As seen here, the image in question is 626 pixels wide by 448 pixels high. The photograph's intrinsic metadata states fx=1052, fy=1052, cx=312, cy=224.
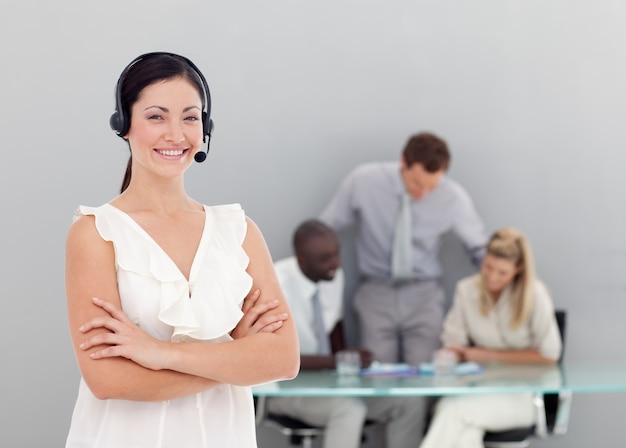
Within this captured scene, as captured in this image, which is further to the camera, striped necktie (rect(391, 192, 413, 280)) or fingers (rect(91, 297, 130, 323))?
striped necktie (rect(391, 192, 413, 280))

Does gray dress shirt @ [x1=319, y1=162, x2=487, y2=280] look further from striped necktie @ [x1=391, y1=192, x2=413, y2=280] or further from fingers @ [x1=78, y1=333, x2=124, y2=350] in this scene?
fingers @ [x1=78, y1=333, x2=124, y2=350]

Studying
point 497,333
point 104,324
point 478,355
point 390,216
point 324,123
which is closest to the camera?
point 104,324

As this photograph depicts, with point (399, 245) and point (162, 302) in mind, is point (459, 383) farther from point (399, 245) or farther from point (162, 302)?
point (162, 302)

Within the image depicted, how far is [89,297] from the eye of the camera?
1789 mm

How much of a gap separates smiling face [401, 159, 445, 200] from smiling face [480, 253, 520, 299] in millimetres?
505

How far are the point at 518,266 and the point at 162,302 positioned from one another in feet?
11.6

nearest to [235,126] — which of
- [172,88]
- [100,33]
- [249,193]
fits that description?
[249,193]

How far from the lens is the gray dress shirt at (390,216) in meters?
5.53

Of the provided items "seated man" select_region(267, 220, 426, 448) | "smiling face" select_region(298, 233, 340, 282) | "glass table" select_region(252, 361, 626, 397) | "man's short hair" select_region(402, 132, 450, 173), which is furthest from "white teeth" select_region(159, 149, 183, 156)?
"man's short hair" select_region(402, 132, 450, 173)

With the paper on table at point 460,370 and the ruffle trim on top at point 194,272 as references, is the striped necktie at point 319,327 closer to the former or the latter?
the paper on table at point 460,370

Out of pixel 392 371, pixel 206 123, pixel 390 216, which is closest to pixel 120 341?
pixel 206 123

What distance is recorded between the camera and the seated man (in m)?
4.89

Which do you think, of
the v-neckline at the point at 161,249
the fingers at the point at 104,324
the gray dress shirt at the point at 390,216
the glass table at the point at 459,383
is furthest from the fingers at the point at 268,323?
the gray dress shirt at the point at 390,216

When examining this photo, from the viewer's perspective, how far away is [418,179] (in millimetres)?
5352
